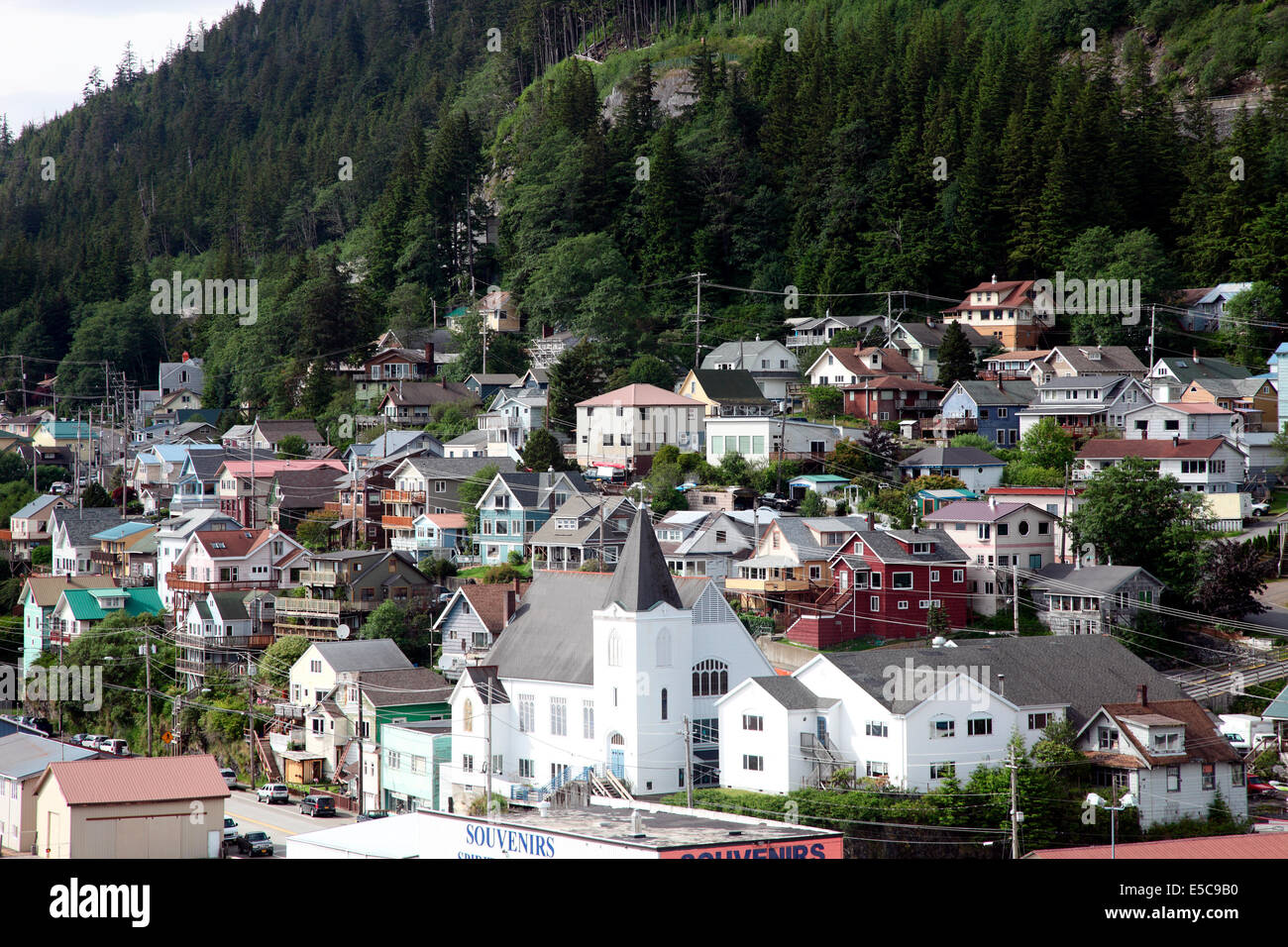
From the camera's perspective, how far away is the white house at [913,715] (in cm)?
3534

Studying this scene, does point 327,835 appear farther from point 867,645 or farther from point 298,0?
point 298,0

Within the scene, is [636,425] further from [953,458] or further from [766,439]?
[953,458]

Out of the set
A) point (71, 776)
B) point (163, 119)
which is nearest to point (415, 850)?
point (71, 776)

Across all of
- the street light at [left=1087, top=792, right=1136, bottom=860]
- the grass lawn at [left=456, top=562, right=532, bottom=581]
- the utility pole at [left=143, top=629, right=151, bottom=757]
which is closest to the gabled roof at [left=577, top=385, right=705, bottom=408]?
the grass lawn at [left=456, top=562, right=532, bottom=581]

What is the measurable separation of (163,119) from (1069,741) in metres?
157

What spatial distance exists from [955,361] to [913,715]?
35.0 m

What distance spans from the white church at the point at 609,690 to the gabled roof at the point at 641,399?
2160 cm

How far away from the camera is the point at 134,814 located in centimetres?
3531

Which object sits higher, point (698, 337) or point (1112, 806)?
point (698, 337)

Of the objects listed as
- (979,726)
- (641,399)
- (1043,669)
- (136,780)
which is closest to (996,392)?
(641,399)

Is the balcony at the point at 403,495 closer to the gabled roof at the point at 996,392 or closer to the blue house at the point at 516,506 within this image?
the blue house at the point at 516,506

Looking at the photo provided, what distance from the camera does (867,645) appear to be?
4434 cm

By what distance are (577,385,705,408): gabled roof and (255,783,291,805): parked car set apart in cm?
2480

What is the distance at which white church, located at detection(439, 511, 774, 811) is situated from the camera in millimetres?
38219
